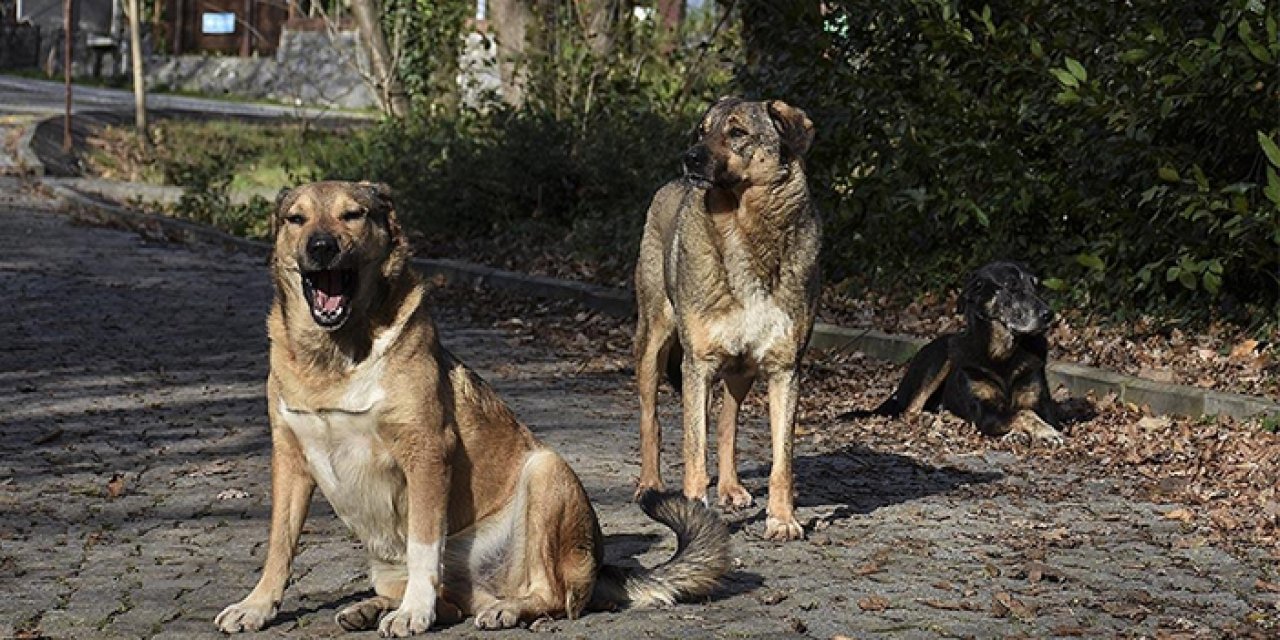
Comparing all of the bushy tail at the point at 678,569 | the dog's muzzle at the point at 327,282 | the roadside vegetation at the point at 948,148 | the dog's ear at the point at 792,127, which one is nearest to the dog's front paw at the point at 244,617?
the dog's muzzle at the point at 327,282

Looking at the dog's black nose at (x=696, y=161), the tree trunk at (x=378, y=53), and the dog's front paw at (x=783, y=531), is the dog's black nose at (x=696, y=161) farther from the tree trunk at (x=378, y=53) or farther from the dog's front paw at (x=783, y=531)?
the tree trunk at (x=378, y=53)

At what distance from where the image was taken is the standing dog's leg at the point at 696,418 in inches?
308

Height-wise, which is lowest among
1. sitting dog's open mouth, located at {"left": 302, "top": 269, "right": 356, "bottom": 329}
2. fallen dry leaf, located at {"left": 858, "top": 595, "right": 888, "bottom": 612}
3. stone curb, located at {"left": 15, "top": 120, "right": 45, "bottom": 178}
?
stone curb, located at {"left": 15, "top": 120, "right": 45, "bottom": 178}

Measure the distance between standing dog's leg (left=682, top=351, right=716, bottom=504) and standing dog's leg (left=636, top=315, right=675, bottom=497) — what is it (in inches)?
15.7

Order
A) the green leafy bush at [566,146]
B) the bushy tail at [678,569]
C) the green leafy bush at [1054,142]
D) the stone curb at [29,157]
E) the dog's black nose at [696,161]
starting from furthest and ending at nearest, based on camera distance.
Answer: the stone curb at [29,157]
the green leafy bush at [566,146]
the green leafy bush at [1054,142]
the dog's black nose at [696,161]
the bushy tail at [678,569]

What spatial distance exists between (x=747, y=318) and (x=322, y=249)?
8.48 feet

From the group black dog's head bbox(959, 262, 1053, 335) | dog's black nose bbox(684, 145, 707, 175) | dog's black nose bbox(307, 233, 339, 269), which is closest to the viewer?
dog's black nose bbox(307, 233, 339, 269)

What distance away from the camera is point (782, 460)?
763 centimetres

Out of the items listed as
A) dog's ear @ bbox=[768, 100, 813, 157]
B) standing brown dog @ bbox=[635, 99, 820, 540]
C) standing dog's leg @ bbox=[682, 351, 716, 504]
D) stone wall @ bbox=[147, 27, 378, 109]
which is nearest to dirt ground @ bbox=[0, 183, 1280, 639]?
standing dog's leg @ bbox=[682, 351, 716, 504]

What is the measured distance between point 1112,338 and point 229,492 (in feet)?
21.4

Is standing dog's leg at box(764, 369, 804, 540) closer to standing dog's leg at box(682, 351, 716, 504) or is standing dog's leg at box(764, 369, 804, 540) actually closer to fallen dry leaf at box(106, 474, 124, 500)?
standing dog's leg at box(682, 351, 716, 504)

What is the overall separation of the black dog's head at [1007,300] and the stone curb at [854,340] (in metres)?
0.79

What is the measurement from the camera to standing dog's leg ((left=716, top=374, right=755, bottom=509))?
823 cm

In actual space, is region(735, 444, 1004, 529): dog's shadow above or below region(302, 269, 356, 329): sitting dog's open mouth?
below
